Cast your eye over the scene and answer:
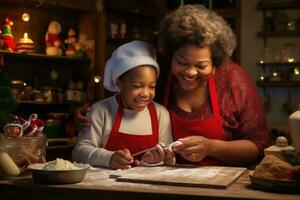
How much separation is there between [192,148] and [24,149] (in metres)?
0.52

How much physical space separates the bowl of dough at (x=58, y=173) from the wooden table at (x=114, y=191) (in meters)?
0.02

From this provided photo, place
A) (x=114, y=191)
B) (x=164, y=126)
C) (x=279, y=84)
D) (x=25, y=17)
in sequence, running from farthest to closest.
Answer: (x=279, y=84)
(x=25, y=17)
(x=164, y=126)
(x=114, y=191)

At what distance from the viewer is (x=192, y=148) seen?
170cm

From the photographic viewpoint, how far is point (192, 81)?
6.21 feet

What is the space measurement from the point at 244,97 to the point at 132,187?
0.84m

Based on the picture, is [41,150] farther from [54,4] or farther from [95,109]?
[54,4]

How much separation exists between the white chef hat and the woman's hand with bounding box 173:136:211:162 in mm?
305

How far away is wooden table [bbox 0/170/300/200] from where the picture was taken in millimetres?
1216

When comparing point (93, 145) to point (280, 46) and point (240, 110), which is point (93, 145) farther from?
point (280, 46)

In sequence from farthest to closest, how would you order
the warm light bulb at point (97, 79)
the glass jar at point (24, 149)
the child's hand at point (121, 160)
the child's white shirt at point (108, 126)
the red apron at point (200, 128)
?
1. the warm light bulb at point (97, 79)
2. the red apron at point (200, 128)
3. the child's white shirt at point (108, 126)
4. the child's hand at point (121, 160)
5. the glass jar at point (24, 149)

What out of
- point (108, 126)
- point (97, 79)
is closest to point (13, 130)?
point (108, 126)

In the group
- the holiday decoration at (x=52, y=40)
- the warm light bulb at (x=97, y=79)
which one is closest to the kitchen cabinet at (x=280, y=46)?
Result: the warm light bulb at (x=97, y=79)

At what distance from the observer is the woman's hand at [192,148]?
1679 millimetres

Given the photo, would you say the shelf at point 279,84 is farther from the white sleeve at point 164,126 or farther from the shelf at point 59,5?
the white sleeve at point 164,126
